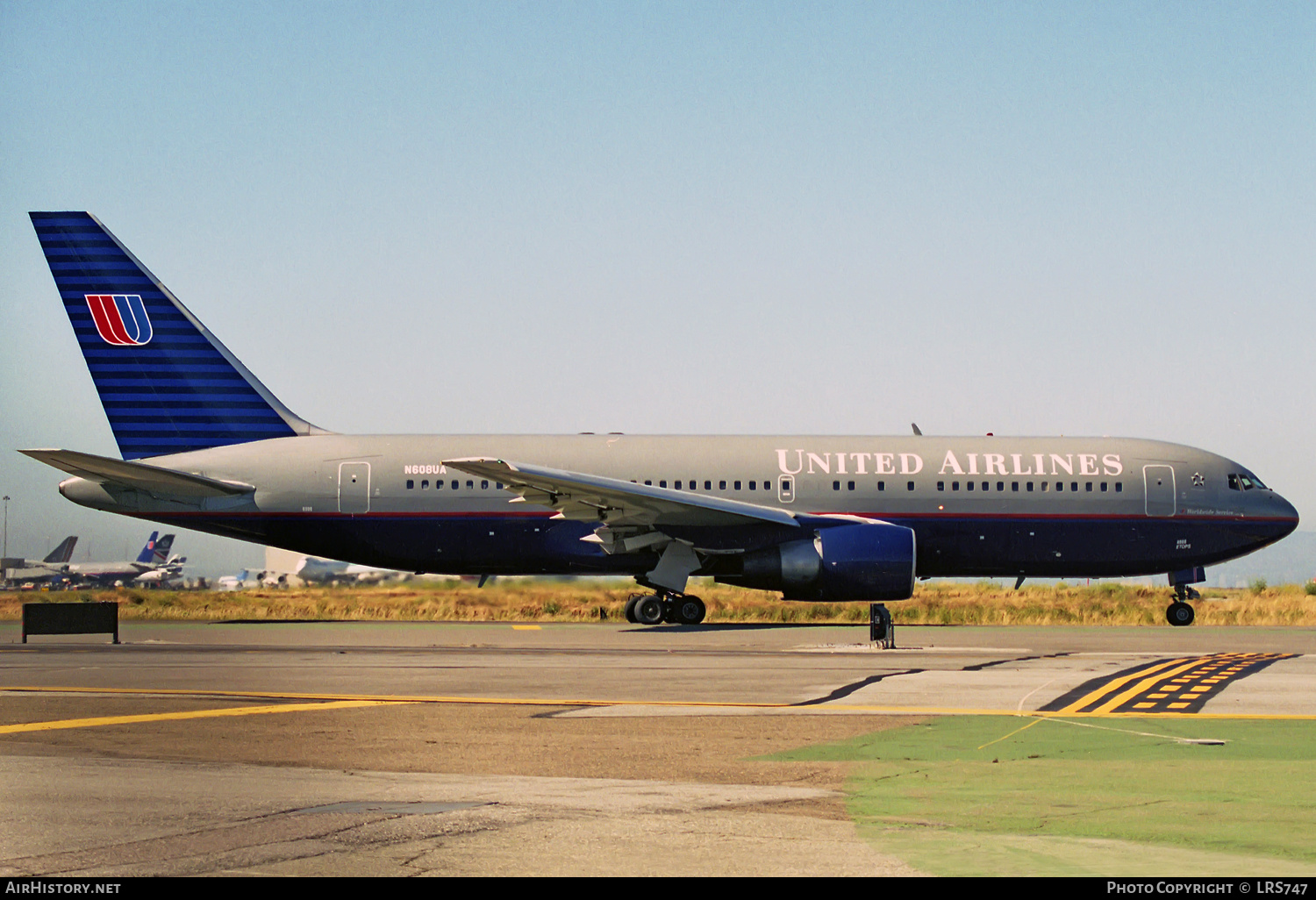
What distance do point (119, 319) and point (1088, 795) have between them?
29.4 meters

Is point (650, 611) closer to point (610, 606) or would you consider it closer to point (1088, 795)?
point (610, 606)

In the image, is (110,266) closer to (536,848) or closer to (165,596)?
(165,596)

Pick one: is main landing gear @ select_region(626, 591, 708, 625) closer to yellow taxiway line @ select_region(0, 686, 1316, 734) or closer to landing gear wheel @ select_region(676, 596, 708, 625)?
landing gear wheel @ select_region(676, 596, 708, 625)

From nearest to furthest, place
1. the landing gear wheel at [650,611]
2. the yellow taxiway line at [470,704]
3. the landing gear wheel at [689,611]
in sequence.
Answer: the yellow taxiway line at [470,704] → the landing gear wheel at [650,611] → the landing gear wheel at [689,611]

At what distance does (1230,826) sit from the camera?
767 centimetres

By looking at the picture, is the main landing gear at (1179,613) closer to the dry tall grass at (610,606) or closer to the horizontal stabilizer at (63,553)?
the dry tall grass at (610,606)

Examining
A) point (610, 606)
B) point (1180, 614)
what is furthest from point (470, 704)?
point (610, 606)

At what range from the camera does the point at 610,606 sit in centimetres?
3956

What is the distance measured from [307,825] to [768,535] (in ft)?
75.1

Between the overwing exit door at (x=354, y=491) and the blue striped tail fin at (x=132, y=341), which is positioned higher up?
the blue striped tail fin at (x=132, y=341)

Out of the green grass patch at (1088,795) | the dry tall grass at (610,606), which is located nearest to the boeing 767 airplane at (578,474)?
the dry tall grass at (610,606)

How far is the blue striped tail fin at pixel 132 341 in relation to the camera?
1297 inches

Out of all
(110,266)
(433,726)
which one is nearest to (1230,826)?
(433,726)

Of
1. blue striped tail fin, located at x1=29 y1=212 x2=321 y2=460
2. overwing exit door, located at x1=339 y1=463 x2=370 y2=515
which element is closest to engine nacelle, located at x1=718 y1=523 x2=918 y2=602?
overwing exit door, located at x1=339 y1=463 x2=370 y2=515
